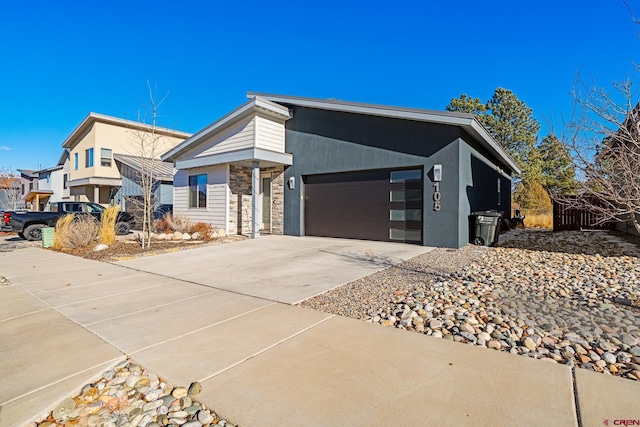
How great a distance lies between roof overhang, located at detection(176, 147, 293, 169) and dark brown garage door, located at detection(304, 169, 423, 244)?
113 cm

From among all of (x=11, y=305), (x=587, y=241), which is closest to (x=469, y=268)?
(x=587, y=241)

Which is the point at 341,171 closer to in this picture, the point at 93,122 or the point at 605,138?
the point at 605,138

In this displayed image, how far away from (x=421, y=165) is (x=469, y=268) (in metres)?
3.91

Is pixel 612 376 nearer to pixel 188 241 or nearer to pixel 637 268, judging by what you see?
pixel 637 268

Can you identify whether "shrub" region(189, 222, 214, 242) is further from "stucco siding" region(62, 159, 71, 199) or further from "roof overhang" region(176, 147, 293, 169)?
"stucco siding" region(62, 159, 71, 199)

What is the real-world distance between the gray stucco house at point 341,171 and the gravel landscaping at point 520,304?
110 inches

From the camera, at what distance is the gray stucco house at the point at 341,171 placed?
8.71m

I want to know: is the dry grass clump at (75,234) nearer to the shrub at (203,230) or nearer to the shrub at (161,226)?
the shrub at (161,226)

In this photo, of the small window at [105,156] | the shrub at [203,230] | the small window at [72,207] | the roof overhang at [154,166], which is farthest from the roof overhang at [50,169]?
the shrub at [203,230]

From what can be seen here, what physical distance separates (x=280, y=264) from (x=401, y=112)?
5313mm

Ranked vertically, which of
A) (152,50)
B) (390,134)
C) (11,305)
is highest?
(152,50)

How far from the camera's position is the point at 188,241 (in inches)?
431

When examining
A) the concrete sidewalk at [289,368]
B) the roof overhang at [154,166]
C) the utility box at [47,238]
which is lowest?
the concrete sidewalk at [289,368]

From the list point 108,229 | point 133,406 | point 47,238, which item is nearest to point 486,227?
point 133,406
